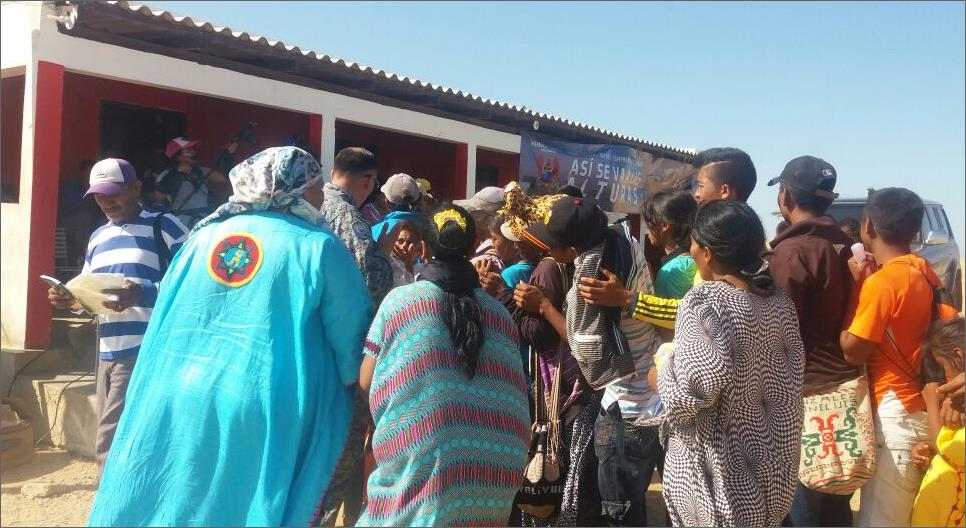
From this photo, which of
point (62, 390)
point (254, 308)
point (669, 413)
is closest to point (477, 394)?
point (669, 413)

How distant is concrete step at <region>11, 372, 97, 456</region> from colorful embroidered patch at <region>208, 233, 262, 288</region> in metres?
3.57

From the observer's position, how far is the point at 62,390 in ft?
17.5

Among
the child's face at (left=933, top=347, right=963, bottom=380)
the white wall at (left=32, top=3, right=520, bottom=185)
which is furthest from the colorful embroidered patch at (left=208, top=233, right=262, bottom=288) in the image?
the white wall at (left=32, top=3, right=520, bottom=185)

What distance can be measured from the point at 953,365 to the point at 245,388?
2318 mm

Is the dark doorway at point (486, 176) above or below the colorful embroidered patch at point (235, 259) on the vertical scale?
above

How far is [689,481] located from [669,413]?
0.72ft

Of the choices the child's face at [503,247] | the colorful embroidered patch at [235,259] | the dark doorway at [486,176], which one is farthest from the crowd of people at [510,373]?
the dark doorway at [486,176]

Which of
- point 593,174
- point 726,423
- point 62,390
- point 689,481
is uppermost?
point 593,174

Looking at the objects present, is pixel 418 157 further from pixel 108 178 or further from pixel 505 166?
pixel 108 178

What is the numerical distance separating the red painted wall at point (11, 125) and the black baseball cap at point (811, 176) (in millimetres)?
6853

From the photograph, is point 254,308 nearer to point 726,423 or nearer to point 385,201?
point 726,423

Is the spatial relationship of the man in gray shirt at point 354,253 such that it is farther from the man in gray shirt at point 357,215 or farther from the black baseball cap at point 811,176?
the black baseball cap at point 811,176

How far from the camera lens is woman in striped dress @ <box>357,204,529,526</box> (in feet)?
6.81

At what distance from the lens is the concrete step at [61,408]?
520 centimetres
